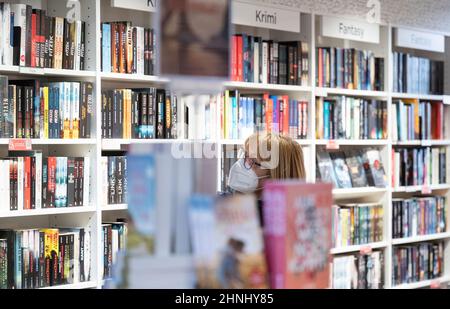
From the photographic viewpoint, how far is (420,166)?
4.82 meters

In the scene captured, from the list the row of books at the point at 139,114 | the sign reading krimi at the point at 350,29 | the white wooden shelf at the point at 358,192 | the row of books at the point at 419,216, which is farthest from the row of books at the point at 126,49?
the row of books at the point at 419,216

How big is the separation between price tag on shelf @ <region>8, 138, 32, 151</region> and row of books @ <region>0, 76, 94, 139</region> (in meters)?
0.03

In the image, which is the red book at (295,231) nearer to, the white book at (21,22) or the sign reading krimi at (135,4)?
the white book at (21,22)

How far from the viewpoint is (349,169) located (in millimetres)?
4359

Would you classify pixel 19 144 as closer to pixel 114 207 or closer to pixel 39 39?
pixel 39 39

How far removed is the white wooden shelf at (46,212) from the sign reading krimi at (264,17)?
1.14 m

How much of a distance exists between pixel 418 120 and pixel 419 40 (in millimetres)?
504

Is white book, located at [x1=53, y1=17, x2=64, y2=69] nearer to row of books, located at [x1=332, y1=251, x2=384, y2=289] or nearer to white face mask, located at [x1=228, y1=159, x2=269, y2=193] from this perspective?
white face mask, located at [x1=228, y1=159, x2=269, y2=193]

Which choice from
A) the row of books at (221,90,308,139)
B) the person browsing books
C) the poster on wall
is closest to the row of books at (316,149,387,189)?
the row of books at (221,90,308,139)

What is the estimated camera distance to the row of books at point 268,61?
377 centimetres

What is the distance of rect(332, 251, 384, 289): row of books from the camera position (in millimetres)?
4285
